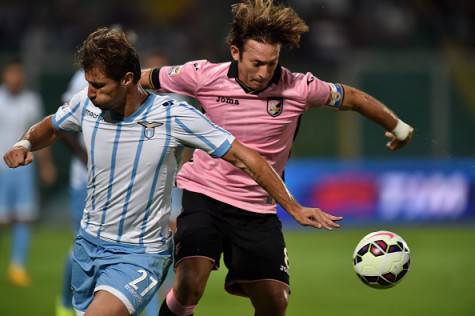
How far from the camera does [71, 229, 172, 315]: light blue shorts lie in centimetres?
519

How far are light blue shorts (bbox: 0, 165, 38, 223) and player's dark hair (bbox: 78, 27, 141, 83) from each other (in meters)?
7.49

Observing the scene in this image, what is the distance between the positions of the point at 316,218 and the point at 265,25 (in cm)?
139

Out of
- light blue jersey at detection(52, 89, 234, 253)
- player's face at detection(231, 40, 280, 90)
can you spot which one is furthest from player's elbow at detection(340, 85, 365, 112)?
light blue jersey at detection(52, 89, 234, 253)

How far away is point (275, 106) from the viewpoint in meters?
6.14

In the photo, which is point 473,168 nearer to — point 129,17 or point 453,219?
point 453,219

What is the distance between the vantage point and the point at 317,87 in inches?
244

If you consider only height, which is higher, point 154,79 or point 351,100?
point 351,100

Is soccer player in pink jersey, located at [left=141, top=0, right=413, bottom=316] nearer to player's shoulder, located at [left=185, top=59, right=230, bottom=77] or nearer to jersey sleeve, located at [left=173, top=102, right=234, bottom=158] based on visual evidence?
player's shoulder, located at [left=185, top=59, right=230, bottom=77]

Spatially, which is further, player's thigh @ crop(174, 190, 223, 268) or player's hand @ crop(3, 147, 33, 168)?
player's thigh @ crop(174, 190, 223, 268)

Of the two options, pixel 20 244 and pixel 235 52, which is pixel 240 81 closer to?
pixel 235 52

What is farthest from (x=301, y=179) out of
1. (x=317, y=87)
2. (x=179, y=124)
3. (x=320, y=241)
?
(x=179, y=124)

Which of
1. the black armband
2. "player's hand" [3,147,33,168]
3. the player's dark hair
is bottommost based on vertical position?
"player's hand" [3,147,33,168]

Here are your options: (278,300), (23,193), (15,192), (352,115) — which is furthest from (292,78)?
(352,115)

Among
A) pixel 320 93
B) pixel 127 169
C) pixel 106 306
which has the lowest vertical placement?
pixel 106 306
